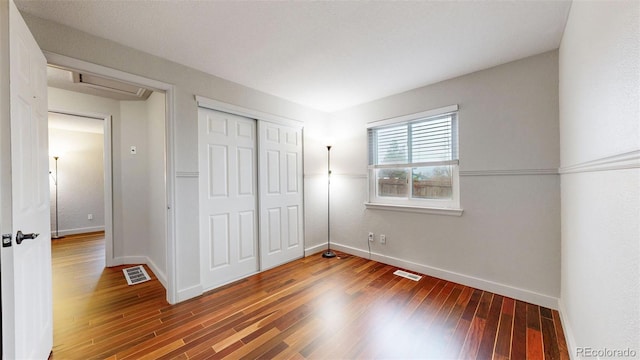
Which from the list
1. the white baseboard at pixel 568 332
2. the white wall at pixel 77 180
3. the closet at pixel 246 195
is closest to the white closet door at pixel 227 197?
the closet at pixel 246 195

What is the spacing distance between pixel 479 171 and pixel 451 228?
2.33 ft

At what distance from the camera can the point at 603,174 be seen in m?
1.10

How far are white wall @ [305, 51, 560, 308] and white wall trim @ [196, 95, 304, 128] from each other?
53.1 inches

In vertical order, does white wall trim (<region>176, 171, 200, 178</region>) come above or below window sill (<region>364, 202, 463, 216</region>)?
above

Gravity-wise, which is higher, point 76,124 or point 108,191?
point 76,124

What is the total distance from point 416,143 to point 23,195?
3.46 meters

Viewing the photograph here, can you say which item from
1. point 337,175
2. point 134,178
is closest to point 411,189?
point 337,175

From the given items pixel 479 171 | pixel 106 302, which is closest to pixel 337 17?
pixel 479 171

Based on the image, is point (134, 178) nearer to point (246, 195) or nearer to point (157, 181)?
point (157, 181)

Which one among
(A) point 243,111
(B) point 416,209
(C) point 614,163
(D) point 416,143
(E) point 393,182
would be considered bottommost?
(B) point 416,209

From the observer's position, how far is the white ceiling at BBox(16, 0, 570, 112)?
5.38 feet

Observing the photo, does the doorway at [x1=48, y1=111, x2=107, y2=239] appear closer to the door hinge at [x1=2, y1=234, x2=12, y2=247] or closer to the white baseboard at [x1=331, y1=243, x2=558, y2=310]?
the door hinge at [x1=2, y1=234, x2=12, y2=247]

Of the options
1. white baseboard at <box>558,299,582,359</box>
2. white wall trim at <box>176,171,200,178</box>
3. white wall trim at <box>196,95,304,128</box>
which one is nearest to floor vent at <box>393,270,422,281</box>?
white baseboard at <box>558,299,582,359</box>

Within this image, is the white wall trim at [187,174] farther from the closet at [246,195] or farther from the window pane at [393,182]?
the window pane at [393,182]
